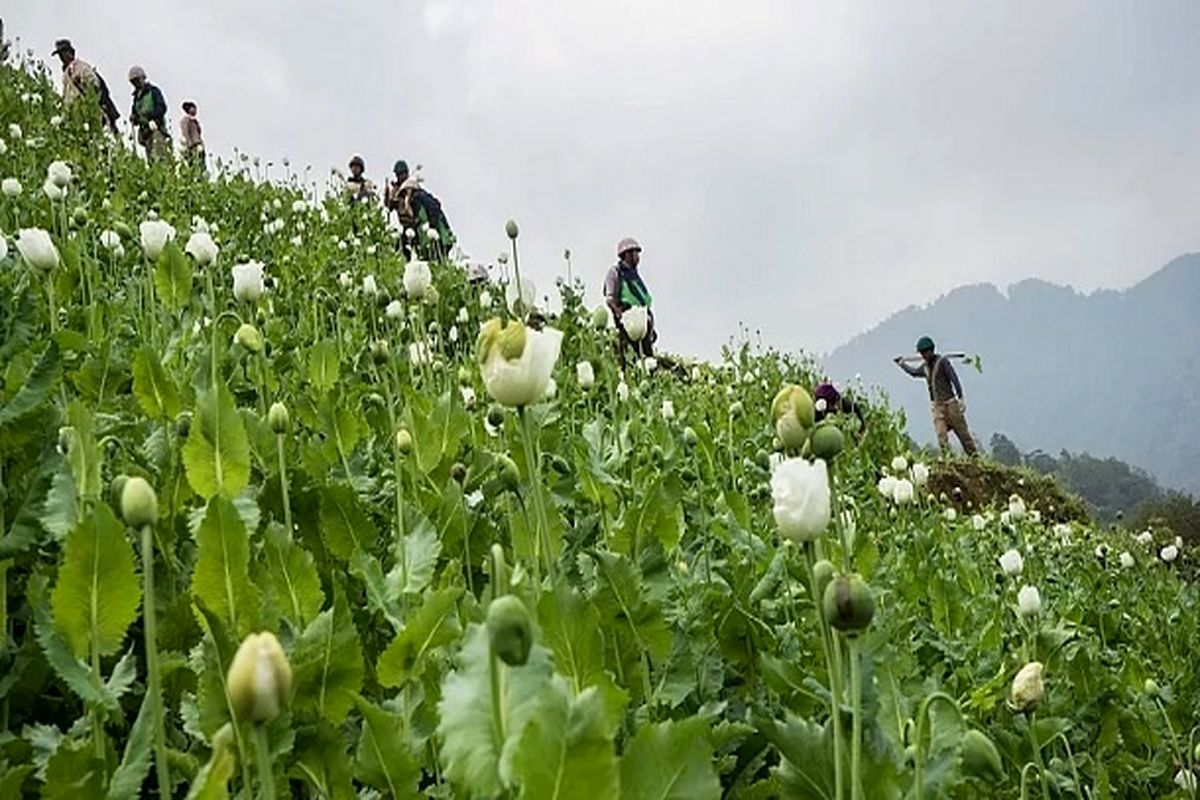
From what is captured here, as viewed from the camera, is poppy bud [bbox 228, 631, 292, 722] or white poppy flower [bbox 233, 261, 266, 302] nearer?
poppy bud [bbox 228, 631, 292, 722]

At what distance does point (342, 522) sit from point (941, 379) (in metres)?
13.5

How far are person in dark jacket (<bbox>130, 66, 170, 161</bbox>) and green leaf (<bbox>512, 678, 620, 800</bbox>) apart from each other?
42.9 feet

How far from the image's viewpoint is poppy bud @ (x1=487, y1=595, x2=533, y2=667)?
81 centimetres

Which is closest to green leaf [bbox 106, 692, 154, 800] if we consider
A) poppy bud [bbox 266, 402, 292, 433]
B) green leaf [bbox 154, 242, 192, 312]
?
poppy bud [bbox 266, 402, 292, 433]

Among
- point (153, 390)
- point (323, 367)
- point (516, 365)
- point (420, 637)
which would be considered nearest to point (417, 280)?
point (323, 367)

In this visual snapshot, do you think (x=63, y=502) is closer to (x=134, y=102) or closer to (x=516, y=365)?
(x=516, y=365)

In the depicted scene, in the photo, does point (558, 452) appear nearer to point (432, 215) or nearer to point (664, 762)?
point (664, 762)

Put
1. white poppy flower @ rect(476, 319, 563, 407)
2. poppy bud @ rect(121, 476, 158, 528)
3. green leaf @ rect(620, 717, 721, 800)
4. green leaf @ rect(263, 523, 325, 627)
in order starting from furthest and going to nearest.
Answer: green leaf @ rect(263, 523, 325, 627) → white poppy flower @ rect(476, 319, 563, 407) → poppy bud @ rect(121, 476, 158, 528) → green leaf @ rect(620, 717, 721, 800)

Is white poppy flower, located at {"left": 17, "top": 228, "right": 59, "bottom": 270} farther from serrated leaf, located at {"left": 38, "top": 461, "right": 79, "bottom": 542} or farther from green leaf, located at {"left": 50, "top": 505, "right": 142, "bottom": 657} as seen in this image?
green leaf, located at {"left": 50, "top": 505, "right": 142, "bottom": 657}

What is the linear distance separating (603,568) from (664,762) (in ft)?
2.20

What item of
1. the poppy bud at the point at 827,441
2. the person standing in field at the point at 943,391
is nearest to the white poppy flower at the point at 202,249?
the poppy bud at the point at 827,441

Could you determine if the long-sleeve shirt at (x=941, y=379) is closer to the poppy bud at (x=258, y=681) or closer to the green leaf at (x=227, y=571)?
the green leaf at (x=227, y=571)

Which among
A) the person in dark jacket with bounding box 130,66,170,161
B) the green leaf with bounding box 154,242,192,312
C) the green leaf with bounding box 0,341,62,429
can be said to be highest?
the person in dark jacket with bounding box 130,66,170,161

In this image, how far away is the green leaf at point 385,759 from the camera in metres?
1.25
